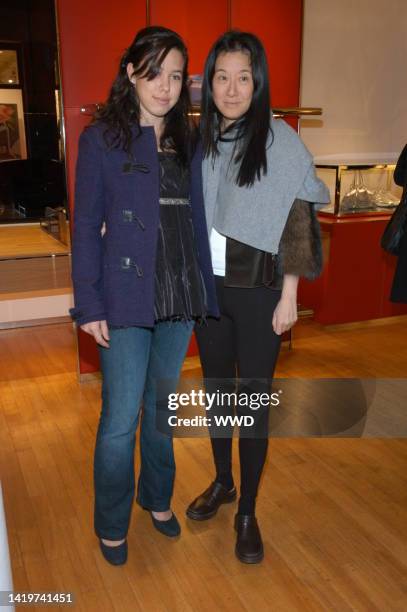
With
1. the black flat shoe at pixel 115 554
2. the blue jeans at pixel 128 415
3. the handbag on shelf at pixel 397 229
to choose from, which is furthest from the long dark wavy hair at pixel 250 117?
the black flat shoe at pixel 115 554

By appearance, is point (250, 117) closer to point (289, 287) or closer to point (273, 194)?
point (273, 194)

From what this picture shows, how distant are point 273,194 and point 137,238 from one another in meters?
0.42

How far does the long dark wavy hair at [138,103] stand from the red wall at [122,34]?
5.05 ft

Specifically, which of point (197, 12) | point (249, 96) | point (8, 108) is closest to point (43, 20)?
point (8, 108)

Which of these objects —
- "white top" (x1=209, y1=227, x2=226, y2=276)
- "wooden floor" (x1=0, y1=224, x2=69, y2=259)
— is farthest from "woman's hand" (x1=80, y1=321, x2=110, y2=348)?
"wooden floor" (x1=0, y1=224, x2=69, y2=259)

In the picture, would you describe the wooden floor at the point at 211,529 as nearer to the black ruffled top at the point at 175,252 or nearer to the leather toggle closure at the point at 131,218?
the black ruffled top at the point at 175,252

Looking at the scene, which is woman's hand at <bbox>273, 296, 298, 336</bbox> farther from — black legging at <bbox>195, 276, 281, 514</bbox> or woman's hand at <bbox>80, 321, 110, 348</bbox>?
woman's hand at <bbox>80, 321, 110, 348</bbox>

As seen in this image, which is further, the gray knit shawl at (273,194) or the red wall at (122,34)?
the red wall at (122,34)

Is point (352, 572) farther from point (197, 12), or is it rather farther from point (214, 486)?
point (197, 12)

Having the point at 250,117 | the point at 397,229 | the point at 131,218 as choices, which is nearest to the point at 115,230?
the point at 131,218

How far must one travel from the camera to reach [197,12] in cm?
321

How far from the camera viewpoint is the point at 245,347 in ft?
5.98

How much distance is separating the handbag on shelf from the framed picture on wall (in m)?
2.15

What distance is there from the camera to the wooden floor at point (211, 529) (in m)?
1.77
